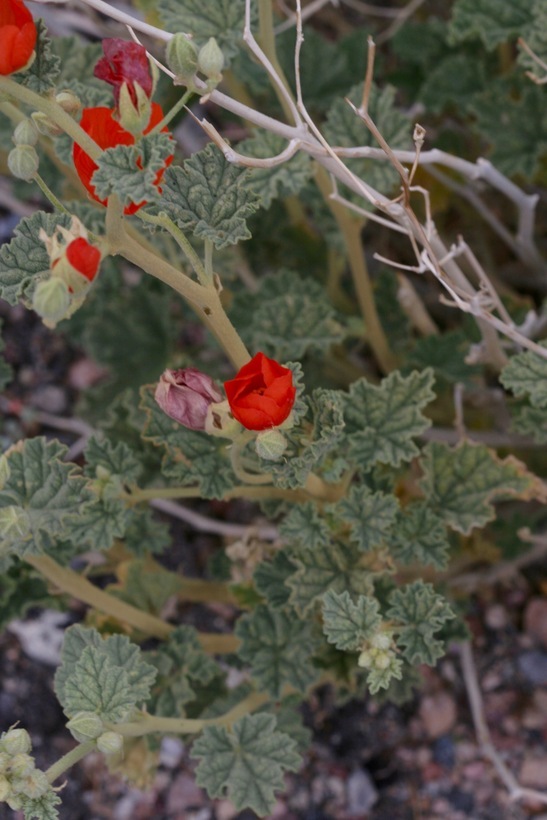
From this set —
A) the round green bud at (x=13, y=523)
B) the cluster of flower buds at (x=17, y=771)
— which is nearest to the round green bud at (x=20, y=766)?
the cluster of flower buds at (x=17, y=771)

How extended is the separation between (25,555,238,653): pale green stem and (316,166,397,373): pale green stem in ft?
2.16

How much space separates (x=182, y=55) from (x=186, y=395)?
355 mm

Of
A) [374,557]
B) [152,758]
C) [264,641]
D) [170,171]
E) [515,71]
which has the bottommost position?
[152,758]

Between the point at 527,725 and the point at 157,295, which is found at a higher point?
the point at 157,295

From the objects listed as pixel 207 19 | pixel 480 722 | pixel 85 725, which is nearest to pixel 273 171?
pixel 207 19

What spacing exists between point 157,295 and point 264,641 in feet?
2.74

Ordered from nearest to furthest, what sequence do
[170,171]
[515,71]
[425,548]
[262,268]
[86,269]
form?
[86,269] → [170,171] → [425,548] → [515,71] → [262,268]

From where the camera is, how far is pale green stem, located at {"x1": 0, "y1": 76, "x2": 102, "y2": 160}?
42.3 inches

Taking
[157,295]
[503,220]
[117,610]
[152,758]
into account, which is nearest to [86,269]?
[117,610]

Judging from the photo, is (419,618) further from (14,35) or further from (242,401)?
(14,35)

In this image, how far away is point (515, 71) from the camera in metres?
1.97

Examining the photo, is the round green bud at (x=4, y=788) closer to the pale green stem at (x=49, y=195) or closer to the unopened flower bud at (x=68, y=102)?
the pale green stem at (x=49, y=195)

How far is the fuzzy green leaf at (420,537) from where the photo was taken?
1.50 meters

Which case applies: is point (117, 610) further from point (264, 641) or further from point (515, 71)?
point (515, 71)
